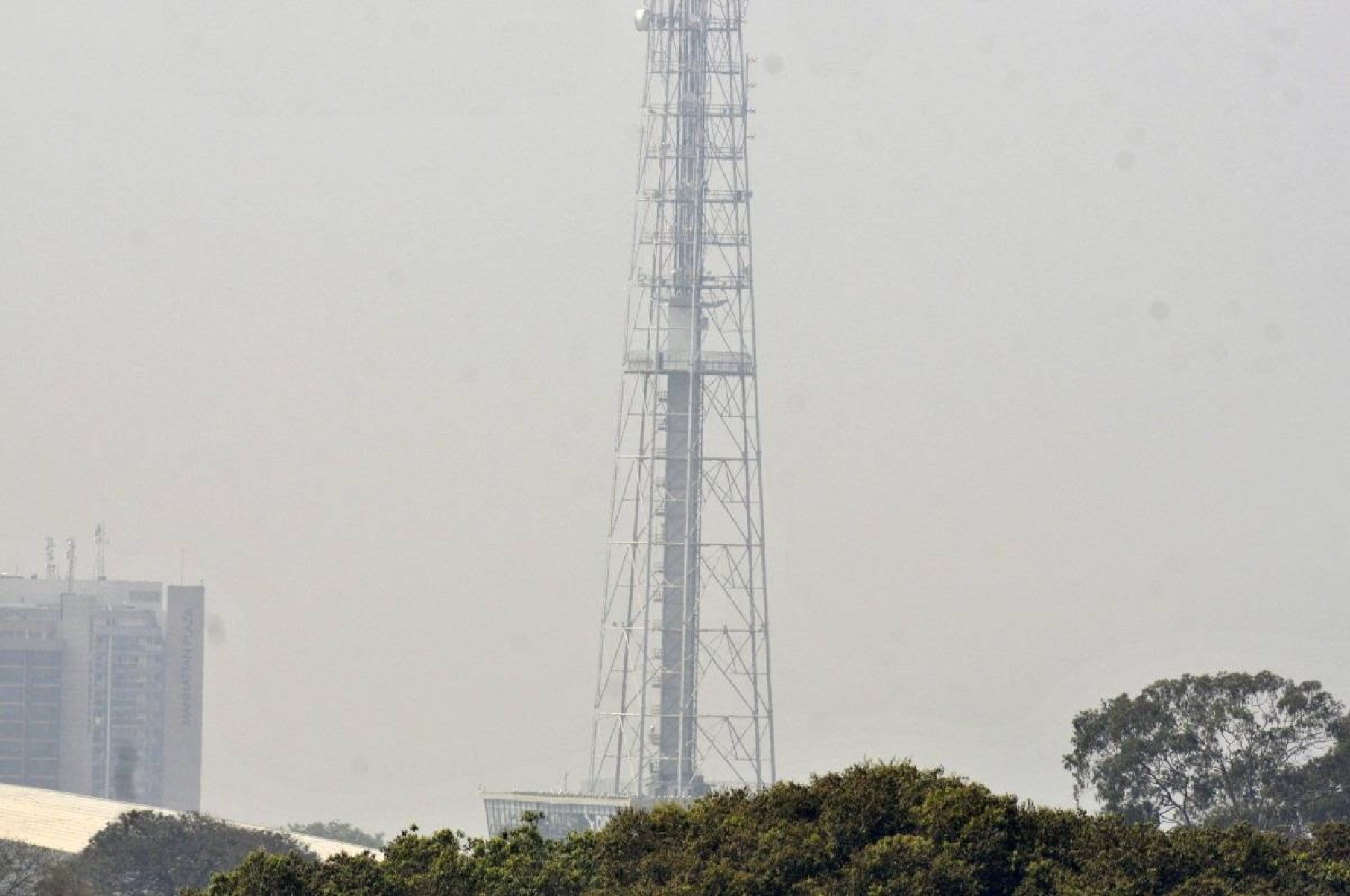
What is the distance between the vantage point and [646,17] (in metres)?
169

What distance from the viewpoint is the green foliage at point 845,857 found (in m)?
46.5

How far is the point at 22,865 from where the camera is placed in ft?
372

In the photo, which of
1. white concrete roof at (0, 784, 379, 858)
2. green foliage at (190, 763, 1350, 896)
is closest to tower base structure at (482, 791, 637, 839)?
white concrete roof at (0, 784, 379, 858)

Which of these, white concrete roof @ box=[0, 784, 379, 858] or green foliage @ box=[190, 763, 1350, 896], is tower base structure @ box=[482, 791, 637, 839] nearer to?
white concrete roof @ box=[0, 784, 379, 858]

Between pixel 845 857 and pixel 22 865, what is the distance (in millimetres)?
73117

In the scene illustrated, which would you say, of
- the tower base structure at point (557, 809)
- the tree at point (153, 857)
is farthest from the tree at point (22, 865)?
the tower base structure at point (557, 809)

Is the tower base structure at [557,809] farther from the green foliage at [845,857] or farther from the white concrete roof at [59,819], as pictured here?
the green foliage at [845,857]

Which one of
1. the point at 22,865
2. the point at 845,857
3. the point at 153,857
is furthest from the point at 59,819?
the point at 845,857

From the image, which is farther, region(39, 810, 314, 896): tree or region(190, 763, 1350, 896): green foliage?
region(39, 810, 314, 896): tree

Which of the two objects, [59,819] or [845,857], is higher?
[59,819]

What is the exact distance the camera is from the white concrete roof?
126m

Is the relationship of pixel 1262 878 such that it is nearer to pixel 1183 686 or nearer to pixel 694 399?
pixel 1183 686

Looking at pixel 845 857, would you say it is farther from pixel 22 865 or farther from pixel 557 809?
pixel 557 809

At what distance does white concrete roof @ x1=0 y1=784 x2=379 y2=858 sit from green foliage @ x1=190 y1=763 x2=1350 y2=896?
72.6 metres
